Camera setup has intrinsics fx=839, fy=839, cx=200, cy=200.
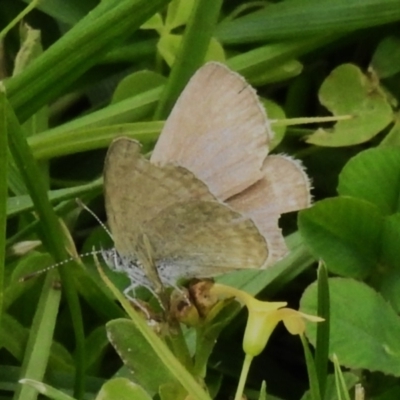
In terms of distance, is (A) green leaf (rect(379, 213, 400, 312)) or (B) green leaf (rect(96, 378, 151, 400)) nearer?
(B) green leaf (rect(96, 378, 151, 400))

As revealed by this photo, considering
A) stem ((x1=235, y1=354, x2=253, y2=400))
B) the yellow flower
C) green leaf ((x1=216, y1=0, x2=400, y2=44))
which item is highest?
green leaf ((x1=216, y1=0, x2=400, y2=44))

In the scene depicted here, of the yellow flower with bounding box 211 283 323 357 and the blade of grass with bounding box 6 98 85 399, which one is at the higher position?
the blade of grass with bounding box 6 98 85 399

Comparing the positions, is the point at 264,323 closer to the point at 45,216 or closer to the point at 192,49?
the point at 45,216

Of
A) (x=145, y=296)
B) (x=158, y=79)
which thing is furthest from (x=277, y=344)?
(x=158, y=79)

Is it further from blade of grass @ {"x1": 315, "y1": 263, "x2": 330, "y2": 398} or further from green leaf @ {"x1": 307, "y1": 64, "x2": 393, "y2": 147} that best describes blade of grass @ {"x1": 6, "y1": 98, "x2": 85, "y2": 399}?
green leaf @ {"x1": 307, "y1": 64, "x2": 393, "y2": 147}

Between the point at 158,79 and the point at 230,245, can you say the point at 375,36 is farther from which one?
the point at 230,245

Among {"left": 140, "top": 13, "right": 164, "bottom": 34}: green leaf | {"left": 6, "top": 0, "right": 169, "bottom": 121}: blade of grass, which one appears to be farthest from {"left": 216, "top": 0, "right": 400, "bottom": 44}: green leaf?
{"left": 6, "top": 0, "right": 169, "bottom": 121}: blade of grass

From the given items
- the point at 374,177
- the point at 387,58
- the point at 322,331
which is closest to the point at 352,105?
the point at 387,58
